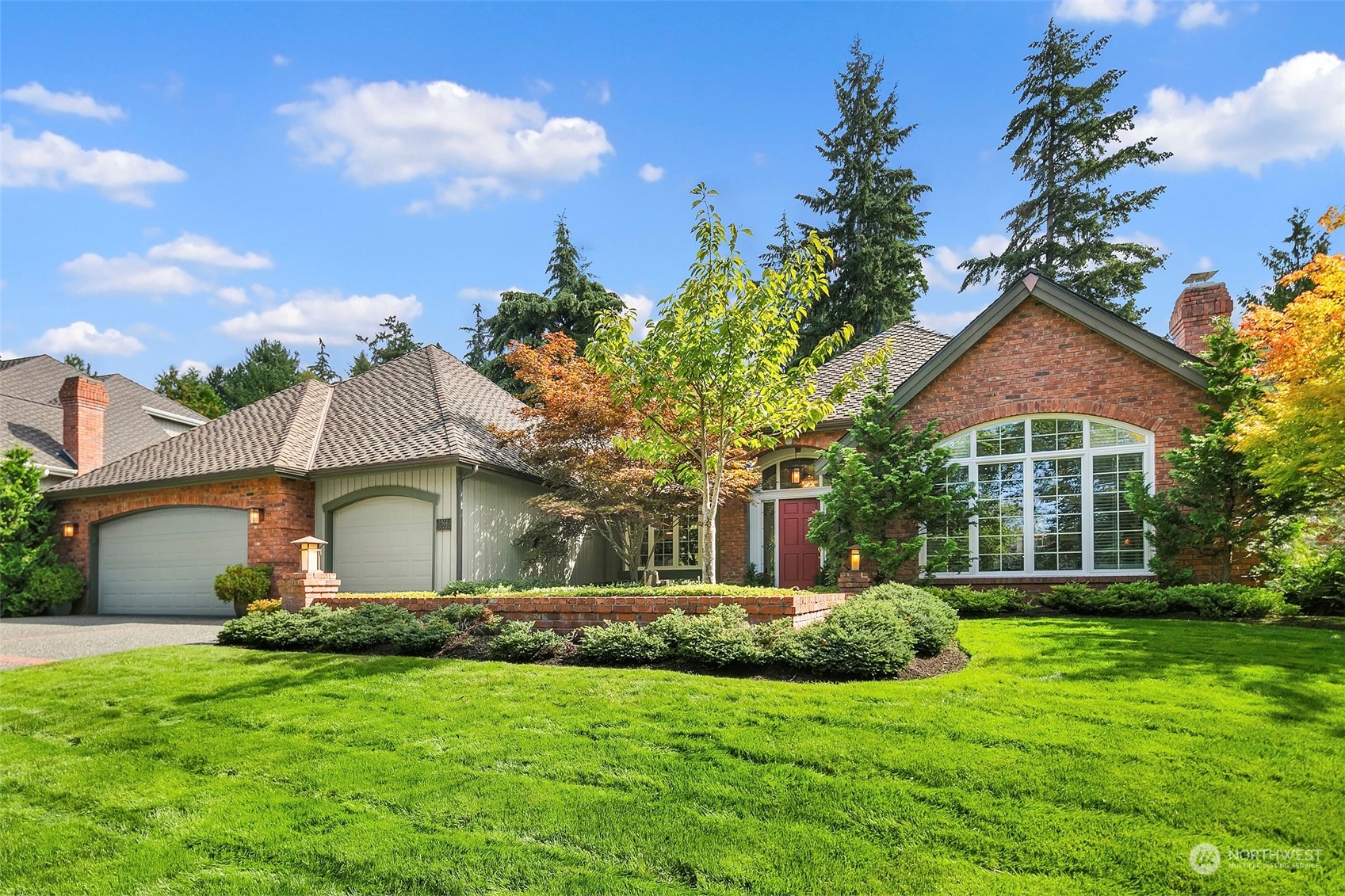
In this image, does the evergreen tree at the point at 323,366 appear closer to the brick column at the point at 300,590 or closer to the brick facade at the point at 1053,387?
the brick column at the point at 300,590

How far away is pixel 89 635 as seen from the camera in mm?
11195

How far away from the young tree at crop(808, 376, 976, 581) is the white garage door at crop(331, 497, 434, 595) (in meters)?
7.01

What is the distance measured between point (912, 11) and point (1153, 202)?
20.3m

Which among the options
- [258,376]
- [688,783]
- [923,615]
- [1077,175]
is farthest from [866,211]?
[258,376]

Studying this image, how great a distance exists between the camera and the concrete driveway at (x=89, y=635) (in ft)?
30.7

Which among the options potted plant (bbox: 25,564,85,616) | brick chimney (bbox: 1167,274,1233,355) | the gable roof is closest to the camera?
the gable roof

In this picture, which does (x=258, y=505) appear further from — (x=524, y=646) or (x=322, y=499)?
(x=524, y=646)

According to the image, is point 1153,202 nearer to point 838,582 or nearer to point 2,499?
point 838,582

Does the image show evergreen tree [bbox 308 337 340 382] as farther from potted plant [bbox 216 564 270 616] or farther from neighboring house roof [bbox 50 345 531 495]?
potted plant [bbox 216 564 270 616]

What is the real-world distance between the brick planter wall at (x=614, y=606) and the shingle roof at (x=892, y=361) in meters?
6.67

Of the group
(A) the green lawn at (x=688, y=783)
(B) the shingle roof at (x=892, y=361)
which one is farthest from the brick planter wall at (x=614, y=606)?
(B) the shingle roof at (x=892, y=361)

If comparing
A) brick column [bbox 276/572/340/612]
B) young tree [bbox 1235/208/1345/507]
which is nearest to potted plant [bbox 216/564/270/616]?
brick column [bbox 276/572/340/612]

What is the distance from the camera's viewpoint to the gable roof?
11.4m

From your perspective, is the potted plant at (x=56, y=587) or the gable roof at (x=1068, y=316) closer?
the gable roof at (x=1068, y=316)
